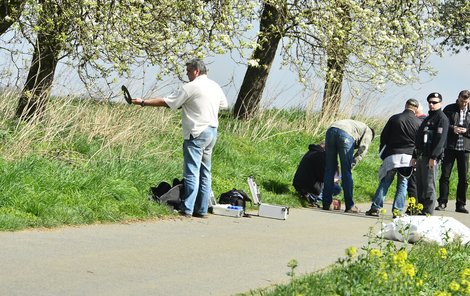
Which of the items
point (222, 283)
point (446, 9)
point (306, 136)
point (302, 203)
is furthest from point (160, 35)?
point (446, 9)

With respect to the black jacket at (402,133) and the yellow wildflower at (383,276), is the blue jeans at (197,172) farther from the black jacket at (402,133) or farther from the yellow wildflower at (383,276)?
the yellow wildflower at (383,276)

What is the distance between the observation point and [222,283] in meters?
7.88

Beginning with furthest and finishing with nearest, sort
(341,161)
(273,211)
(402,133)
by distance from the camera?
(341,161) < (402,133) < (273,211)

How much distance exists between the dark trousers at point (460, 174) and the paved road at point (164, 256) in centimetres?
583

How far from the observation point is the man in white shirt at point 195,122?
12.4 meters

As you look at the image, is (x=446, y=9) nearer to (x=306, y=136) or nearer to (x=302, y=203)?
(x=306, y=136)

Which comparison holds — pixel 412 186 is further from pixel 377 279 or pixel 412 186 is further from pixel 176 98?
pixel 377 279

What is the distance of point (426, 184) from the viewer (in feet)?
49.2

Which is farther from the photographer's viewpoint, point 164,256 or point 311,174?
point 311,174

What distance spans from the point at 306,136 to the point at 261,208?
335 inches

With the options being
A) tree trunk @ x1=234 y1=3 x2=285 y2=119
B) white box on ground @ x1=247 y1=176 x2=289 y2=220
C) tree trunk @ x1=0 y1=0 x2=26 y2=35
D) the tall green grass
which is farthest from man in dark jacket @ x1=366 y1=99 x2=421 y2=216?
tree trunk @ x1=234 y1=3 x2=285 y2=119

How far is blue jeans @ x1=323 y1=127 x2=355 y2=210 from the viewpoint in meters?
15.7

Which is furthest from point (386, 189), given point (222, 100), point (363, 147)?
point (222, 100)

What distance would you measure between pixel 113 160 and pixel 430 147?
14.9 ft
